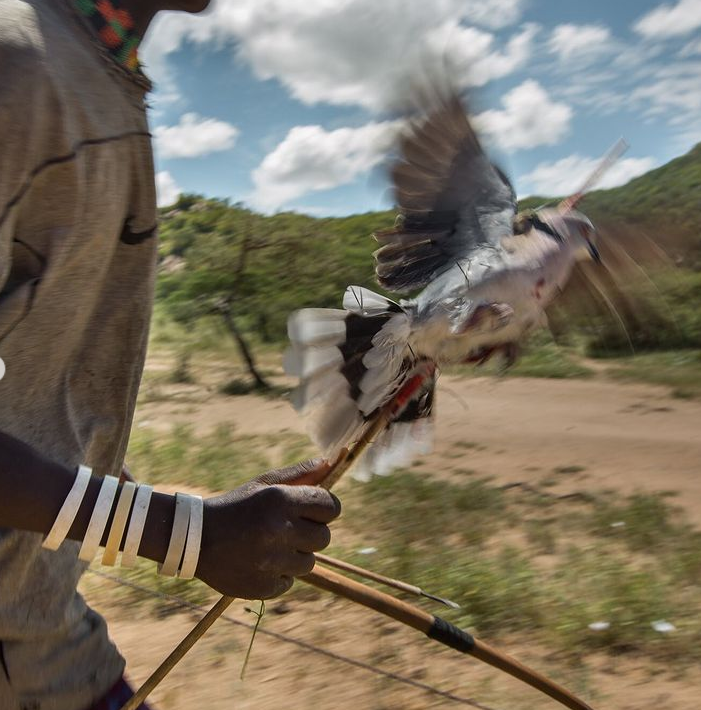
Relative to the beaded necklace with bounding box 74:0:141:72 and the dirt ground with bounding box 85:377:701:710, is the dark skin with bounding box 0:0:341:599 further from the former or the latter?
the dirt ground with bounding box 85:377:701:710

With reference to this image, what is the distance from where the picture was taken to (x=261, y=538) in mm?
1035

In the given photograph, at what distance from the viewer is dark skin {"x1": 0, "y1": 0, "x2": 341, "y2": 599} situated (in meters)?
0.93

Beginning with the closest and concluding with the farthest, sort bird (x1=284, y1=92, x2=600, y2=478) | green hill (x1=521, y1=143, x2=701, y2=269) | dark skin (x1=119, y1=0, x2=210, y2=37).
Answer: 1. dark skin (x1=119, y1=0, x2=210, y2=37)
2. bird (x1=284, y1=92, x2=600, y2=478)
3. green hill (x1=521, y1=143, x2=701, y2=269)

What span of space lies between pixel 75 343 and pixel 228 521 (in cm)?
39

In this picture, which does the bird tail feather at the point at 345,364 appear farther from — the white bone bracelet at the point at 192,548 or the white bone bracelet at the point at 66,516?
the white bone bracelet at the point at 66,516

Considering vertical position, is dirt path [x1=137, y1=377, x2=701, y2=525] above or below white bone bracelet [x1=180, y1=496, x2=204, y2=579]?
below

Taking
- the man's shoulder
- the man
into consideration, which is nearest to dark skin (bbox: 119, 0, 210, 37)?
the man

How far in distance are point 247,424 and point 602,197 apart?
24.6 ft

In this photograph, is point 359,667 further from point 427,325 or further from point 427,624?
point 427,325

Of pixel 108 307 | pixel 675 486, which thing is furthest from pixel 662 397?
pixel 108 307

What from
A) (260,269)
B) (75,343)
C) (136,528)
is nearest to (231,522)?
(136,528)

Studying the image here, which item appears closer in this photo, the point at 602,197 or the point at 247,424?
the point at 602,197

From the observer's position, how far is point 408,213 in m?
1.92

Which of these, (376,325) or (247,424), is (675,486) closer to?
(376,325)
